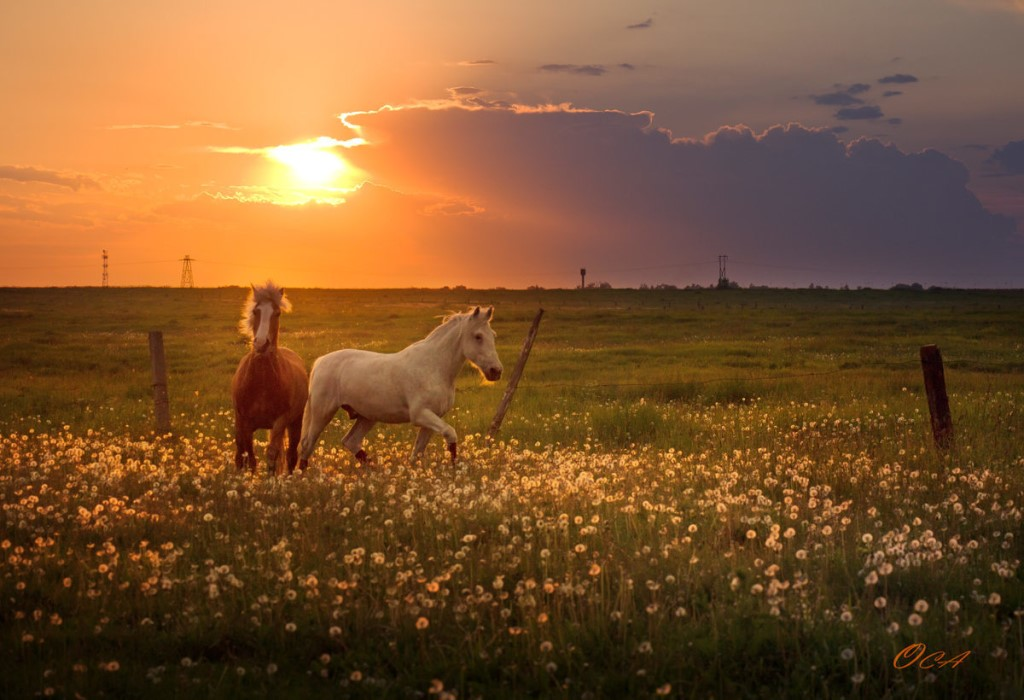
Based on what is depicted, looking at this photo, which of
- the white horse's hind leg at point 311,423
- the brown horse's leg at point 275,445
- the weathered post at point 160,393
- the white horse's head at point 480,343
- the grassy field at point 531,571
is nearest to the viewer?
the grassy field at point 531,571

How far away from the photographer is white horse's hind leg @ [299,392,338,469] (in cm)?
1375

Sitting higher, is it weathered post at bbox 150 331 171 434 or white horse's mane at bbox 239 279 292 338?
white horse's mane at bbox 239 279 292 338

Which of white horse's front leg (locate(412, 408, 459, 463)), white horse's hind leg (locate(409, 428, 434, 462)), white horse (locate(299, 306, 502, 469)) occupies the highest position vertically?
white horse (locate(299, 306, 502, 469))

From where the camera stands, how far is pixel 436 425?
509 inches

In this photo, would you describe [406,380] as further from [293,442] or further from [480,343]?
[293,442]

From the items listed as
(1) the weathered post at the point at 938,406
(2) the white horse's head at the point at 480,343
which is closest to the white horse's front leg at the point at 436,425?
(2) the white horse's head at the point at 480,343

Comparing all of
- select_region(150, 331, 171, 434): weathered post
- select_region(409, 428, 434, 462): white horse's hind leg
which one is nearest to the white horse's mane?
select_region(409, 428, 434, 462): white horse's hind leg

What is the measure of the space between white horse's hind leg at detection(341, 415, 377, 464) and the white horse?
2 cm

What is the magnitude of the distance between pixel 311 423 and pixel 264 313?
2103mm

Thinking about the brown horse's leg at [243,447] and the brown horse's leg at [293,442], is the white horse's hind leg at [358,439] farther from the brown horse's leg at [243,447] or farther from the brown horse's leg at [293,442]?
the brown horse's leg at [243,447]

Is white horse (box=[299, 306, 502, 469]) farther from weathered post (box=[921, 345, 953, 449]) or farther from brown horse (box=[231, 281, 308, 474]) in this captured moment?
weathered post (box=[921, 345, 953, 449])

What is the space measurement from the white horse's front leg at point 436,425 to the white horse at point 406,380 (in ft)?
0.05

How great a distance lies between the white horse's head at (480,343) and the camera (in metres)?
13.3

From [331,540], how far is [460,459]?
4.67 meters
